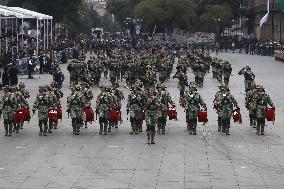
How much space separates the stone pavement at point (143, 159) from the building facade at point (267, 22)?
54.4 meters

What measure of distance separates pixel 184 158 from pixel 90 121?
213 inches

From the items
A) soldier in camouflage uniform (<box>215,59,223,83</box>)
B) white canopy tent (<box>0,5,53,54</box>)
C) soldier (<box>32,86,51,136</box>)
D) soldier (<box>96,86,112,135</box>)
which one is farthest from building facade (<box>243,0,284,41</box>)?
soldier (<box>32,86,51,136</box>)

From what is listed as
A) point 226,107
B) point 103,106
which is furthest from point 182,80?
point 103,106

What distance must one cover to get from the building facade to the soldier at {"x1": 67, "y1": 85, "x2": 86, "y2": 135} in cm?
5450

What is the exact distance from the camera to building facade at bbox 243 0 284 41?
84.0m

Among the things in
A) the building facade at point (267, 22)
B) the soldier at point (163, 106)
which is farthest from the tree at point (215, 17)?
the soldier at point (163, 106)

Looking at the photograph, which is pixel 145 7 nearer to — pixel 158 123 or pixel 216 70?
pixel 216 70

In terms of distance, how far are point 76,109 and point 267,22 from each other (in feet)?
232

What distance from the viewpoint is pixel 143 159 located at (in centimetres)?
1841

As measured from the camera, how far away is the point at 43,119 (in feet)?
72.1

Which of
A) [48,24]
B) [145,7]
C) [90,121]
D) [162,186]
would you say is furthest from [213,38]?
[162,186]

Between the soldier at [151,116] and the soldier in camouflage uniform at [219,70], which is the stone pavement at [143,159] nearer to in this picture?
the soldier at [151,116]

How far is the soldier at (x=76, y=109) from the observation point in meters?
22.4

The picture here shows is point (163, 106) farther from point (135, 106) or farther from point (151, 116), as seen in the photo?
point (151, 116)
